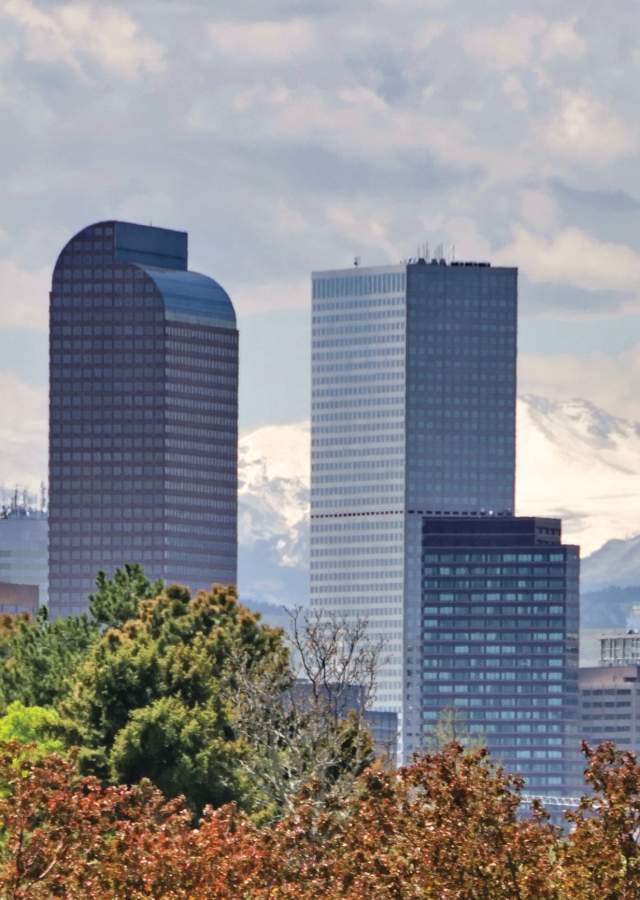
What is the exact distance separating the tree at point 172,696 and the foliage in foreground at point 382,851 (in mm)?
41837

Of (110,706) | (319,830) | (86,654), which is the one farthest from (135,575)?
(319,830)

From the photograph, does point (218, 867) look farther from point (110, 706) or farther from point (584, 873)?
point (110, 706)

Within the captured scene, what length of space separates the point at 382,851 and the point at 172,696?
163 feet

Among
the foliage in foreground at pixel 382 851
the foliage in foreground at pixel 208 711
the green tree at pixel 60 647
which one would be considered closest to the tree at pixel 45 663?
the green tree at pixel 60 647

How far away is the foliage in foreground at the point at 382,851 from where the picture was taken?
2144 inches

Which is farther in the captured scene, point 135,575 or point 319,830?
point 135,575

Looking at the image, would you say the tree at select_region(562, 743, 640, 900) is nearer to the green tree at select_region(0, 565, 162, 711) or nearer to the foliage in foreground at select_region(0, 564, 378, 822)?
the foliage in foreground at select_region(0, 564, 378, 822)

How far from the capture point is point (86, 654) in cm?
12544

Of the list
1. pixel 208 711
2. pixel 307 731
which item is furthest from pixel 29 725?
pixel 307 731

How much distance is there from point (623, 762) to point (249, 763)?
48418mm

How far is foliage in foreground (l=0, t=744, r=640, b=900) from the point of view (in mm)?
54469

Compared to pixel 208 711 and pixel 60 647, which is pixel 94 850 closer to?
pixel 208 711

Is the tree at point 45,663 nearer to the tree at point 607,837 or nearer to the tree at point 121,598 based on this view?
the tree at point 121,598

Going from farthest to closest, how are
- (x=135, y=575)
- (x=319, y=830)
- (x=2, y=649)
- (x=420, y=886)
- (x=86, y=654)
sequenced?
(x=2, y=649)
(x=135, y=575)
(x=86, y=654)
(x=319, y=830)
(x=420, y=886)
